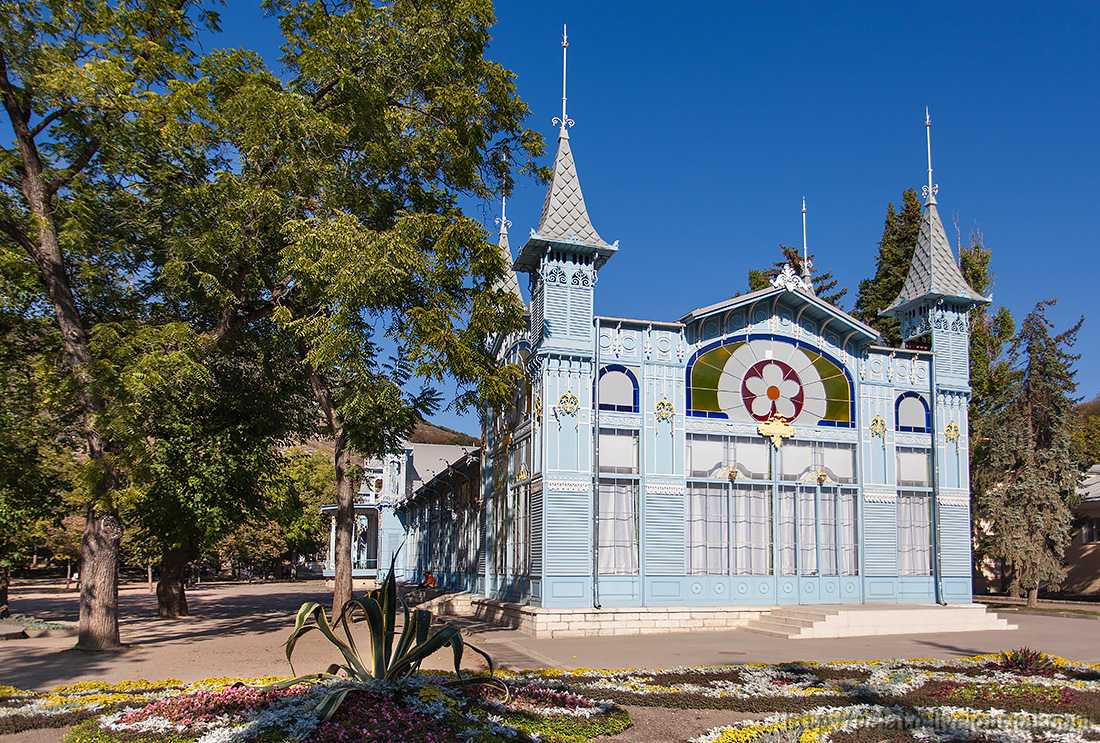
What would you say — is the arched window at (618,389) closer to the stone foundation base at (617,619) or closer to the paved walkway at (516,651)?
the stone foundation base at (617,619)

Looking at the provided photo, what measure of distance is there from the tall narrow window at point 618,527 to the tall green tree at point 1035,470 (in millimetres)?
18918

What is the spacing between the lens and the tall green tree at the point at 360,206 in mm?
17438

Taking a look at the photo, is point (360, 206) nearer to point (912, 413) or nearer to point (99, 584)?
point (99, 584)

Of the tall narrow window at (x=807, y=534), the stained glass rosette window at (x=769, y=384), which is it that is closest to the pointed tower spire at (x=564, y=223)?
the stained glass rosette window at (x=769, y=384)

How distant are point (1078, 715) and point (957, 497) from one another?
16864 millimetres

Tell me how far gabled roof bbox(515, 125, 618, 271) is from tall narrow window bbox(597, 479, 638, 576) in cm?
621

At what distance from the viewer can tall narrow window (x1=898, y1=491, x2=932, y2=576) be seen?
2542 cm

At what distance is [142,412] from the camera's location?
1694 centimetres

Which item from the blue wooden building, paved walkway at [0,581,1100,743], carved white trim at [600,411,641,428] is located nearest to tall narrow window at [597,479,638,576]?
the blue wooden building

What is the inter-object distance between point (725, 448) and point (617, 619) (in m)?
5.79

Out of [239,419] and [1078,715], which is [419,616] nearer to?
[1078,715]

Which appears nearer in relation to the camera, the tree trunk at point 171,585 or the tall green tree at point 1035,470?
the tree trunk at point 171,585

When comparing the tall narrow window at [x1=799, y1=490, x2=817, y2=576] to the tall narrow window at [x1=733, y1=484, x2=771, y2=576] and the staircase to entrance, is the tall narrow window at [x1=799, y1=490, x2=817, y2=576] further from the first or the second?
the staircase to entrance

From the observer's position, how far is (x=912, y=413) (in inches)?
1034
